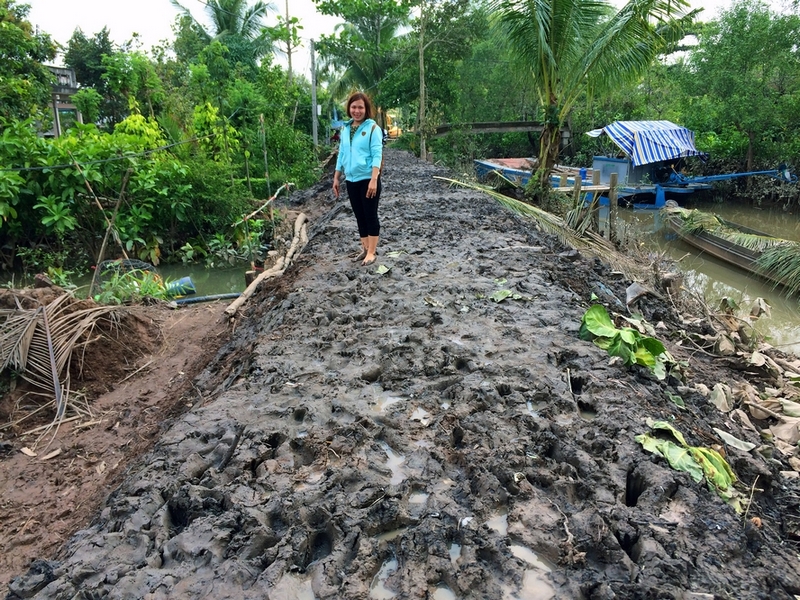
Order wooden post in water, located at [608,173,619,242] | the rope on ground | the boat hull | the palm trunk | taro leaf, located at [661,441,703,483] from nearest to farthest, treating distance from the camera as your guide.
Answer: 1. taro leaf, located at [661,441,703,483]
2. the rope on ground
3. wooden post in water, located at [608,173,619,242]
4. the palm trunk
5. the boat hull

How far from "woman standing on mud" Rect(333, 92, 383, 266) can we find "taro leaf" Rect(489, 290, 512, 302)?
149 centimetres

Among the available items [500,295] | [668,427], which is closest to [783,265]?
[500,295]

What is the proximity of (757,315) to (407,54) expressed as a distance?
20266 millimetres

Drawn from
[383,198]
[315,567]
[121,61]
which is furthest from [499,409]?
[121,61]

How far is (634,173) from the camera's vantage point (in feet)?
63.7

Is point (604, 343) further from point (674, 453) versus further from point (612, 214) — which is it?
point (612, 214)

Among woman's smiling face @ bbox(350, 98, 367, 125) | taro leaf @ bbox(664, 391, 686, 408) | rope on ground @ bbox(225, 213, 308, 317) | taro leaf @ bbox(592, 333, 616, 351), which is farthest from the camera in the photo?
rope on ground @ bbox(225, 213, 308, 317)

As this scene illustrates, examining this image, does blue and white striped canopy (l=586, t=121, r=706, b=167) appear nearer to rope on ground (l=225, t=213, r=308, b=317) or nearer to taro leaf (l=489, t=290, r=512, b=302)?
rope on ground (l=225, t=213, r=308, b=317)

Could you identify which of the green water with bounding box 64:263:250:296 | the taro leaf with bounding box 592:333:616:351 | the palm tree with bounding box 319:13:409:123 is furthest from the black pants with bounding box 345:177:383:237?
the palm tree with bounding box 319:13:409:123

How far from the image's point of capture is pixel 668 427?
2.66 m

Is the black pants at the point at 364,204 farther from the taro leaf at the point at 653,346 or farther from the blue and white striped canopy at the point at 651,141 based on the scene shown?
the blue and white striped canopy at the point at 651,141

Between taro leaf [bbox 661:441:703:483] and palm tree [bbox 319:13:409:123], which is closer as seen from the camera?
taro leaf [bbox 661:441:703:483]

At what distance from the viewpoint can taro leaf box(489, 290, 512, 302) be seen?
4.51m

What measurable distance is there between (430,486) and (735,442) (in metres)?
1.79
